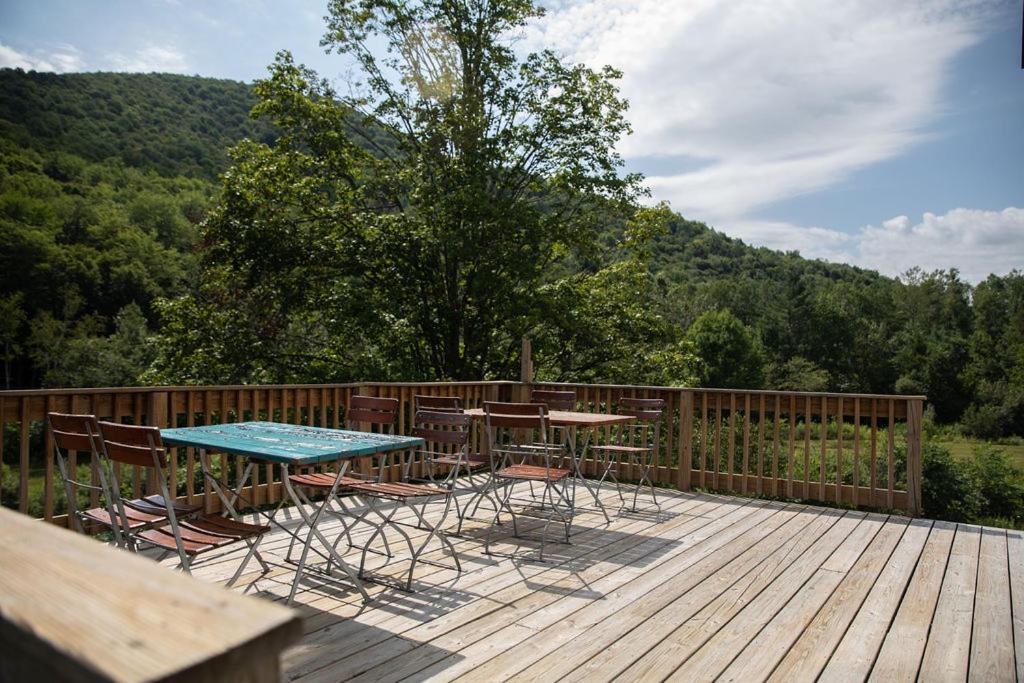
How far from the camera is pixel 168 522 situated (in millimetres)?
3189

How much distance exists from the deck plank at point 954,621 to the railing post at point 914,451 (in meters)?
0.95

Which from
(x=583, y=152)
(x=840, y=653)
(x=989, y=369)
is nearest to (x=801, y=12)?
(x=583, y=152)

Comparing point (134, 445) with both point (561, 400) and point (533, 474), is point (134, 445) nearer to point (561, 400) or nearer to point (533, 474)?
point (533, 474)

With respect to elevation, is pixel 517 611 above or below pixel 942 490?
above

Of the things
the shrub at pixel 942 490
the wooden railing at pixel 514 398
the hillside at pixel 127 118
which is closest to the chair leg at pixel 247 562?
the wooden railing at pixel 514 398

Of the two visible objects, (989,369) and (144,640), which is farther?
(989,369)

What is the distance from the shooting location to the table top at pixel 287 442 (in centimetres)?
342

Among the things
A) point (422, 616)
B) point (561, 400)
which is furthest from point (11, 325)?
point (422, 616)

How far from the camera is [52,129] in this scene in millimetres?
27734

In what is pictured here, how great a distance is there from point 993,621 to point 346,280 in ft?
37.1

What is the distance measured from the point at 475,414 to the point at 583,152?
912 centimetres

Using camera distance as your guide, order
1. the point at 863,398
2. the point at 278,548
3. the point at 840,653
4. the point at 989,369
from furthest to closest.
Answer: the point at 989,369 < the point at 863,398 < the point at 278,548 < the point at 840,653

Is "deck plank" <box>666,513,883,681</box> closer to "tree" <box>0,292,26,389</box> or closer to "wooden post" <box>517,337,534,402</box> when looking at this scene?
"wooden post" <box>517,337,534,402</box>

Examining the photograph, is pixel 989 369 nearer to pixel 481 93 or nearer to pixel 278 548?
pixel 481 93
